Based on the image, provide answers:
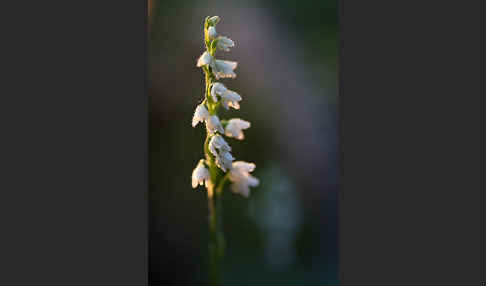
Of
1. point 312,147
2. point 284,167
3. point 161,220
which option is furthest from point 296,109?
point 161,220

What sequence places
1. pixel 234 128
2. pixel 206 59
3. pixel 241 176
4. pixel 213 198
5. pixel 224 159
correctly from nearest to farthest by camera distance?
pixel 206 59 → pixel 224 159 → pixel 234 128 → pixel 241 176 → pixel 213 198

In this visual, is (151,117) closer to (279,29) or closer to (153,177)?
(153,177)

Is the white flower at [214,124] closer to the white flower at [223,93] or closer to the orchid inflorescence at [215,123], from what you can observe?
the orchid inflorescence at [215,123]

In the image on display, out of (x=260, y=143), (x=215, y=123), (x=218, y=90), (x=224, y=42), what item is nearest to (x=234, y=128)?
(x=215, y=123)

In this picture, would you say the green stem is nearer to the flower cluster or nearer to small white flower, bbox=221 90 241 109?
the flower cluster

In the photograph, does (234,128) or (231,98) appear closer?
(231,98)

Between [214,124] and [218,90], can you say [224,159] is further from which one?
[218,90]

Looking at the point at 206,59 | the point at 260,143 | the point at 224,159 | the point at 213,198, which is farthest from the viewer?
the point at 260,143
